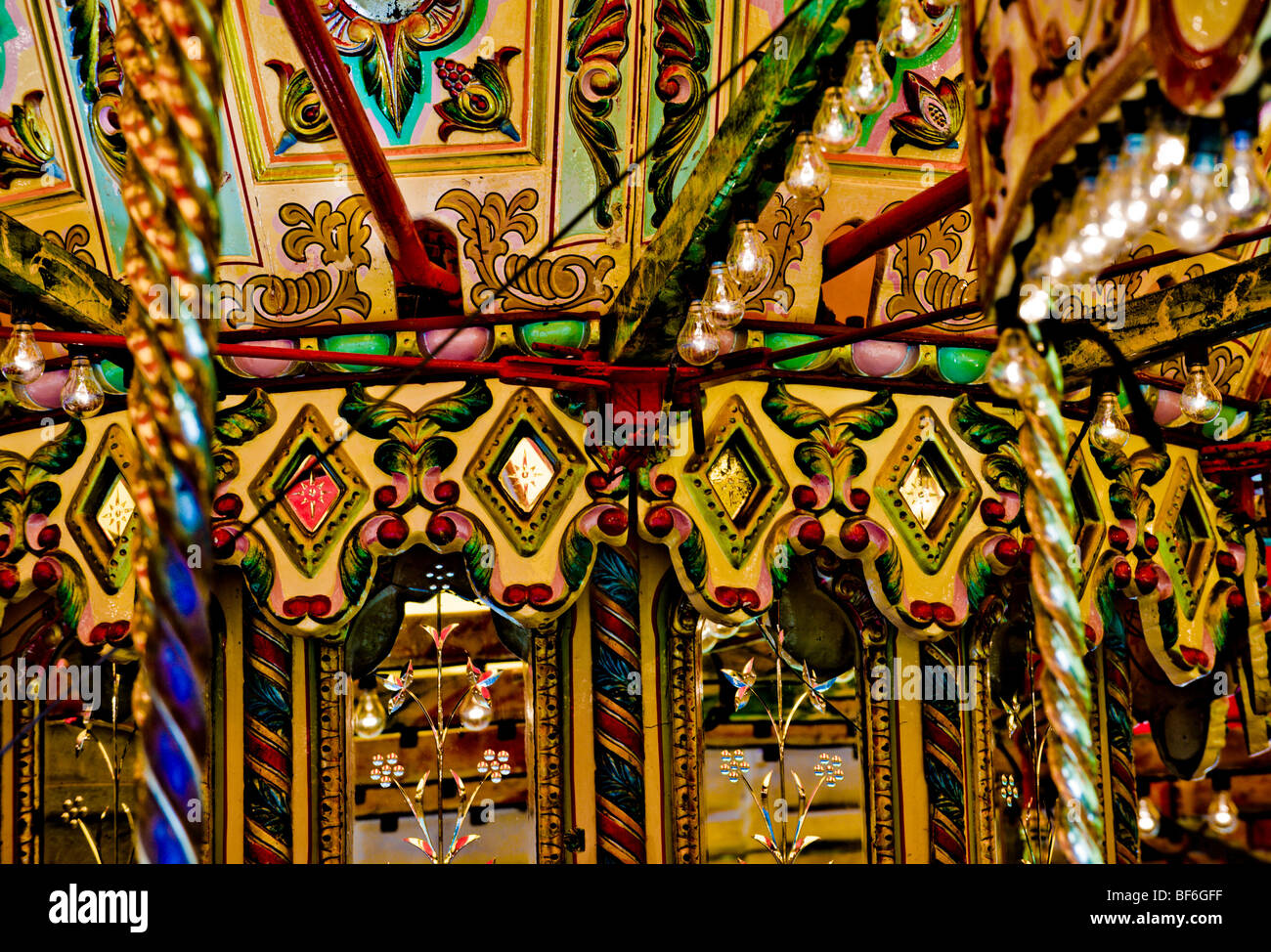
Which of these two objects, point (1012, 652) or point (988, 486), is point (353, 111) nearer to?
point (988, 486)

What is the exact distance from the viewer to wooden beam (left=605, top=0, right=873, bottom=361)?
2.24 meters

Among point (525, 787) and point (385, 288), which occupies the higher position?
point (385, 288)

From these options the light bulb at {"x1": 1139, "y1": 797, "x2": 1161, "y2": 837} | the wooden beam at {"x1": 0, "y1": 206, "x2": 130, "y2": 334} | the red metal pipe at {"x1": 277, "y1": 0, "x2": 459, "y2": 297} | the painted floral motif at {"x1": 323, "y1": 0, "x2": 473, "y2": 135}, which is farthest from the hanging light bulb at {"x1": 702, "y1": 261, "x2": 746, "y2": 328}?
the light bulb at {"x1": 1139, "y1": 797, "x2": 1161, "y2": 837}

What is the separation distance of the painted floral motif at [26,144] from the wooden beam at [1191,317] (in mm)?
2838

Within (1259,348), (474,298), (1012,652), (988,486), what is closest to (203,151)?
(474,298)

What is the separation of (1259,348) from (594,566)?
228 centimetres

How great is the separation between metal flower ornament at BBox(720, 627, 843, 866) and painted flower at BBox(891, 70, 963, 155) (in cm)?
145

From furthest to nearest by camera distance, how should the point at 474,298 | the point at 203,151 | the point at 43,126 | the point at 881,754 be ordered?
the point at 881,754 → the point at 474,298 → the point at 43,126 → the point at 203,151

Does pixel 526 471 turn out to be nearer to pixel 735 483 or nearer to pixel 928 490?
pixel 735 483

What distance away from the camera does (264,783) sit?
12.3ft

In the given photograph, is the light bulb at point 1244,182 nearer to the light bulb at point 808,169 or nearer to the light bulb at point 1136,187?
the light bulb at point 1136,187

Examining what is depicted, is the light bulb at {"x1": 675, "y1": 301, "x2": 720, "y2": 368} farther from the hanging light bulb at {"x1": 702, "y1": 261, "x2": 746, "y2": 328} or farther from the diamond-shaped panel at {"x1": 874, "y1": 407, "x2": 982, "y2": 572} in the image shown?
the diamond-shaped panel at {"x1": 874, "y1": 407, "x2": 982, "y2": 572}

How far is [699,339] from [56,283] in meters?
1.60

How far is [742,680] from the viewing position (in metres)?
3.97
